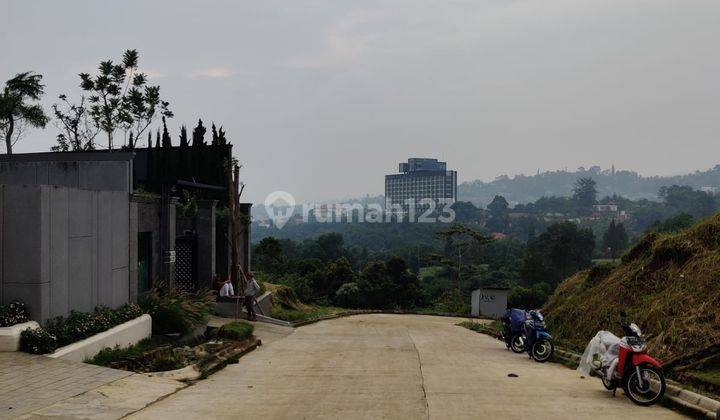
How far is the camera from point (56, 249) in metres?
13.1

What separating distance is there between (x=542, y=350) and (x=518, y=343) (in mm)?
1984

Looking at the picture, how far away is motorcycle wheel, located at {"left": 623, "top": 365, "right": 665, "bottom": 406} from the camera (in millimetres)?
10172

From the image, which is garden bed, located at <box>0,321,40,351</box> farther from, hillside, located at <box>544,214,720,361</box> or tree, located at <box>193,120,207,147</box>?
tree, located at <box>193,120,207,147</box>

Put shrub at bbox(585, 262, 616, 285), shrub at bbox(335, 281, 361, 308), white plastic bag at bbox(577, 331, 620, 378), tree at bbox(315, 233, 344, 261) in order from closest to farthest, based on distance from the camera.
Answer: white plastic bag at bbox(577, 331, 620, 378) → shrub at bbox(585, 262, 616, 285) → shrub at bbox(335, 281, 361, 308) → tree at bbox(315, 233, 344, 261)

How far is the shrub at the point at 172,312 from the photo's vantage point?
16.8m

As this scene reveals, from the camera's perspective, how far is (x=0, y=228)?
40.6 ft

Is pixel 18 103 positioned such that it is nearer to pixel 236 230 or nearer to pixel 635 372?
pixel 236 230

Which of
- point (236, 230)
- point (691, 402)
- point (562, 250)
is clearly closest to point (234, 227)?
point (236, 230)

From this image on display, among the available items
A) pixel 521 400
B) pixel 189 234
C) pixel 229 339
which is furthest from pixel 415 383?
pixel 189 234

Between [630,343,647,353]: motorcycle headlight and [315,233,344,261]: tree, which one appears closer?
[630,343,647,353]: motorcycle headlight

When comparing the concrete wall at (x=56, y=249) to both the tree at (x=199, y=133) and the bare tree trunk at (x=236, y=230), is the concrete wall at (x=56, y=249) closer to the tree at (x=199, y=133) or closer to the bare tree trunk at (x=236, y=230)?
the bare tree trunk at (x=236, y=230)

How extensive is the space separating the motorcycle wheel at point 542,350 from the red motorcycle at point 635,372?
193 inches

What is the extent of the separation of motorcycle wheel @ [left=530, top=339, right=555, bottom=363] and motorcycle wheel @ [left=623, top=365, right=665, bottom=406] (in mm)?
5599

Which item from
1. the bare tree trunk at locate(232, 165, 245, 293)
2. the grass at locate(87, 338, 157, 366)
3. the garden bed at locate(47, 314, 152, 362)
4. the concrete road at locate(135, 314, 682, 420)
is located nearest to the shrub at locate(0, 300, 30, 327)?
the garden bed at locate(47, 314, 152, 362)
